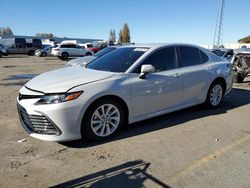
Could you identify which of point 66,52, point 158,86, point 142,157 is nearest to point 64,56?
point 66,52

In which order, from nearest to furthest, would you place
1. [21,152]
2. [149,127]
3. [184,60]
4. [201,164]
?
[201,164] < [21,152] < [149,127] < [184,60]

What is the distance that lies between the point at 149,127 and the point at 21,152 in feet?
7.77

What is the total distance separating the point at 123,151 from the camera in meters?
→ 4.37

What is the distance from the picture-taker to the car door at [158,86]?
16.9 feet

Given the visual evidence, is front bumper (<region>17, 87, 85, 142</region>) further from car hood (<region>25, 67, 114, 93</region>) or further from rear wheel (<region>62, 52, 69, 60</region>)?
rear wheel (<region>62, 52, 69, 60</region>)

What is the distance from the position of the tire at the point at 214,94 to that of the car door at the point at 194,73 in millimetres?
210

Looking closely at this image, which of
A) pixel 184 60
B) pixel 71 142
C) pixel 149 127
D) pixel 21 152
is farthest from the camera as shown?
pixel 184 60

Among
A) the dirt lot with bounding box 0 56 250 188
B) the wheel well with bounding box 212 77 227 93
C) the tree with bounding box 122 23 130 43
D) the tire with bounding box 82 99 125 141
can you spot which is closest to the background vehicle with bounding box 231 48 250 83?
the wheel well with bounding box 212 77 227 93

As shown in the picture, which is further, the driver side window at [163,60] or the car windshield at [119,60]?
the driver side window at [163,60]

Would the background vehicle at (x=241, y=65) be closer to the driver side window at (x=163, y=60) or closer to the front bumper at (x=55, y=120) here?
A: the driver side window at (x=163, y=60)

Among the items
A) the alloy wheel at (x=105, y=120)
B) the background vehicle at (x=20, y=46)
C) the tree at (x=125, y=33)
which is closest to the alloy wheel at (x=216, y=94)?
the alloy wheel at (x=105, y=120)

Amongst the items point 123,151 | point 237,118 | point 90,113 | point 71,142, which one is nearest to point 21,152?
point 71,142

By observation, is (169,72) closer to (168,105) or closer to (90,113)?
(168,105)

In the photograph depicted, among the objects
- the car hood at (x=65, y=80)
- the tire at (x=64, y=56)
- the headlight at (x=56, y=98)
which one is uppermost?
the car hood at (x=65, y=80)
